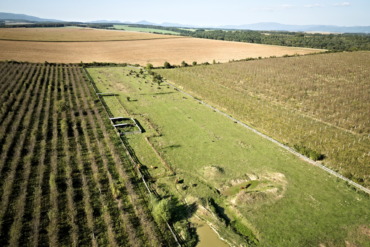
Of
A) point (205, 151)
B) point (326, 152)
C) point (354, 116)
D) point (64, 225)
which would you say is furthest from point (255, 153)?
point (354, 116)

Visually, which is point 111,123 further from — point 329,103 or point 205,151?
point 329,103

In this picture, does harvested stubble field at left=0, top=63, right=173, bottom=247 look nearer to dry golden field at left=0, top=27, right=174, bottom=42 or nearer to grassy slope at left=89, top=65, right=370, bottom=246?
grassy slope at left=89, top=65, right=370, bottom=246

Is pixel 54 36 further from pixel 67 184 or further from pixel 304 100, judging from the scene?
pixel 67 184

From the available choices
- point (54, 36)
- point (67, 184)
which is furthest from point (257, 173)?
point (54, 36)

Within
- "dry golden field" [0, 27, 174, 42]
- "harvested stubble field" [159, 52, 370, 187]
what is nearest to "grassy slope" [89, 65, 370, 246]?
"harvested stubble field" [159, 52, 370, 187]

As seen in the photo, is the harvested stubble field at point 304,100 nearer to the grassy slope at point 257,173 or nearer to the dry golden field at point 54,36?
the grassy slope at point 257,173

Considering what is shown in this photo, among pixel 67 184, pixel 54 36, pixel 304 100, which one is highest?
pixel 54 36
